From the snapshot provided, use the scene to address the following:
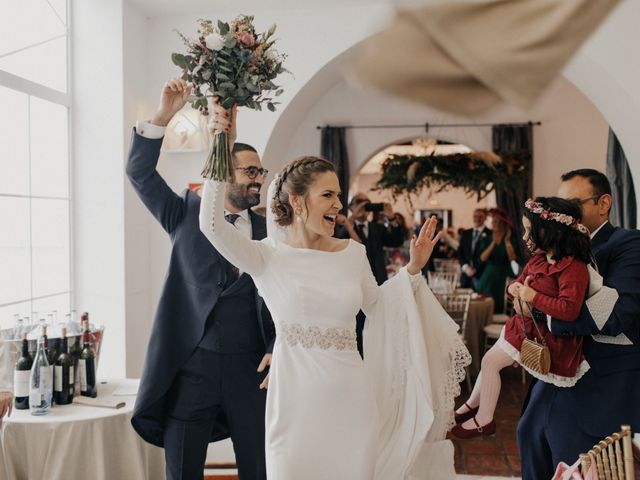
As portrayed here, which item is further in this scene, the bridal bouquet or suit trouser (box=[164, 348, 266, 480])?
suit trouser (box=[164, 348, 266, 480])

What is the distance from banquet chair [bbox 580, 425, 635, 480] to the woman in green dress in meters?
5.49

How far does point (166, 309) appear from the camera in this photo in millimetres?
2543

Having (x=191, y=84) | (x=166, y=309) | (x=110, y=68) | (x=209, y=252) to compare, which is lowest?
(x=166, y=309)

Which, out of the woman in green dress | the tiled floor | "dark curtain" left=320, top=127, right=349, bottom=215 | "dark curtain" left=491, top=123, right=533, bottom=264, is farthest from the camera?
"dark curtain" left=320, top=127, right=349, bottom=215

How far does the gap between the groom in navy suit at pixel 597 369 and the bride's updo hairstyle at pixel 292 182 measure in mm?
1109

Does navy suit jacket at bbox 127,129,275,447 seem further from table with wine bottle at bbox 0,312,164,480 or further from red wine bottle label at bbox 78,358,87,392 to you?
red wine bottle label at bbox 78,358,87,392

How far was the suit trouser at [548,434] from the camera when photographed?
253 cm

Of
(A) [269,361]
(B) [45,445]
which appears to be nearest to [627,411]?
(A) [269,361]

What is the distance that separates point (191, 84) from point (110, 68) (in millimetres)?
2652

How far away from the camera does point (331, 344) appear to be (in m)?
2.19

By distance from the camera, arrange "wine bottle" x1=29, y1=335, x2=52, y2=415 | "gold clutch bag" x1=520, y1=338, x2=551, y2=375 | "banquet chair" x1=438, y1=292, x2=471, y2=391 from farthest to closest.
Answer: "banquet chair" x1=438, y1=292, x2=471, y2=391 < "wine bottle" x1=29, y1=335, x2=52, y2=415 < "gold clutch bag" x1=520, y1=338, x2=551, y2=375

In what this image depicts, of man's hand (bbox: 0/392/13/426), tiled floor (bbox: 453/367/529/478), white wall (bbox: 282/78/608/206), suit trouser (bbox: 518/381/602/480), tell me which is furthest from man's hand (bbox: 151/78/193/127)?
white wall (bbox: 282/78/608/206)

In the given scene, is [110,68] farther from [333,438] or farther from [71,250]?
[333,438]

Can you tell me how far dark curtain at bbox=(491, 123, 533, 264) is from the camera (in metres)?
8.27
